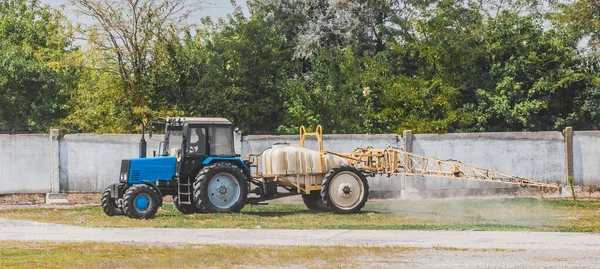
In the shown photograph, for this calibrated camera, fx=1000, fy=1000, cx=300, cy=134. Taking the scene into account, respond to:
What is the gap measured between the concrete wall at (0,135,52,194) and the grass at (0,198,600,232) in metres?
3.64

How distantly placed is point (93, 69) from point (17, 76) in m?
11.9

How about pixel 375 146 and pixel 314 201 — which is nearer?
pixel 314 201

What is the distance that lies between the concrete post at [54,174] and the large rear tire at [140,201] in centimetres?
778

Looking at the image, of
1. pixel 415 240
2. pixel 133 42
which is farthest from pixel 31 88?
pixel 415 240

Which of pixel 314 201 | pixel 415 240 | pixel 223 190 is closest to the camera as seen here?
pixel 415 240

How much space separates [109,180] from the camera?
32594mm

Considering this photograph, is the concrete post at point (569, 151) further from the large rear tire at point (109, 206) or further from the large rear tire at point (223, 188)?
the large rear tire at point (109, 206)

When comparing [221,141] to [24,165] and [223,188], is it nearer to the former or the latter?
[223,188]

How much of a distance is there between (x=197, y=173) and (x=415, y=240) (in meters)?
8.86

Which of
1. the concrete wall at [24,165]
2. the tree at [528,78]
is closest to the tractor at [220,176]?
the concrete wall at [24,165]

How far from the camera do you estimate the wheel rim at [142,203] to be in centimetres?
2486

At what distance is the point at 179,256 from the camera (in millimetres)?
16344

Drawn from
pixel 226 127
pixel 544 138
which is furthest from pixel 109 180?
pixel 544 138

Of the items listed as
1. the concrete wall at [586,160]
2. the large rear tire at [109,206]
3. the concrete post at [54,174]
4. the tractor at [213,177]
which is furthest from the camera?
the concrete wall at [586,160]
